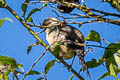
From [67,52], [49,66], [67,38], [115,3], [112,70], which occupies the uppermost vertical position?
[115,3]

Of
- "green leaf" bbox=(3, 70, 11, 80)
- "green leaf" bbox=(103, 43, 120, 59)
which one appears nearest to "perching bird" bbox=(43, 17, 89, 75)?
"green leaf" bbox=(103, 43, 120, 59)

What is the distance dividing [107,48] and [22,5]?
2.27 ft

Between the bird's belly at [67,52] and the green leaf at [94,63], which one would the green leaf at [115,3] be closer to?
the green leaf at [94,63]

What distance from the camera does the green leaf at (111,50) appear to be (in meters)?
1.51

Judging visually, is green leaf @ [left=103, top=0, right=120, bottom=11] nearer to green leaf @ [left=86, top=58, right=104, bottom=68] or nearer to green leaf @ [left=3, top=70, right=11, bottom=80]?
green leaf @ [left=86, top=58, right=104, bottom=68]

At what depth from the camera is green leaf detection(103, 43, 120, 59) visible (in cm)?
151

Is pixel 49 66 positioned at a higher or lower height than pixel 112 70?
lower

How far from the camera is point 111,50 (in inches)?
61.0

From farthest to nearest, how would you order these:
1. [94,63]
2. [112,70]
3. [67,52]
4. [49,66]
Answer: [67,52], [49,66], [94,63], [112,70]

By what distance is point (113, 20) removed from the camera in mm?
1404

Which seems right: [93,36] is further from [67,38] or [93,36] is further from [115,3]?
[67,38]

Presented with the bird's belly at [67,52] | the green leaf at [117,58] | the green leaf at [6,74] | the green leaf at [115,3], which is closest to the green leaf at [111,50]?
the green leaf at [117,58]

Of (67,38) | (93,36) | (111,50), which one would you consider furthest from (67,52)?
(111,50)

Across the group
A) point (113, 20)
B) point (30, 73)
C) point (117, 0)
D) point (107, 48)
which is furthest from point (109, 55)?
point (30, 73)
